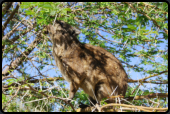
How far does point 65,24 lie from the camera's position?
517 cm

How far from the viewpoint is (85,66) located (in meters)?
4.92

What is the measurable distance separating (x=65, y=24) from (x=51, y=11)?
186 cm

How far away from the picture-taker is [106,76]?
4.78 meters

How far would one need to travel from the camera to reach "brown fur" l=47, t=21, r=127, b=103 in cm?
475

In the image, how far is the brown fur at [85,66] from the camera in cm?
475

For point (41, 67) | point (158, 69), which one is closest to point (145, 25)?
point (158, 69)

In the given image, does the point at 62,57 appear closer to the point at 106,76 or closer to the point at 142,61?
the point at 106,76

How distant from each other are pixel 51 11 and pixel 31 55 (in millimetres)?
3176

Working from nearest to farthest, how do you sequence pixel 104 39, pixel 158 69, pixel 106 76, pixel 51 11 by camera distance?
pixel 51 11 → pixel 106 76 → pixel 104 39 → pixel 158 69

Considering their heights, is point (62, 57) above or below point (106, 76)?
above

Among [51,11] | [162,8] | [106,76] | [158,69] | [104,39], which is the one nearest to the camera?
[51,11]

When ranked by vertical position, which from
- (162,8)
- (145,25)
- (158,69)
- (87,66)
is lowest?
(158,69)

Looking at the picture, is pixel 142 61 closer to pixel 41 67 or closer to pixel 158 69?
pixel 158 69

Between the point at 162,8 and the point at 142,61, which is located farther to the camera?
the point at 142,61
